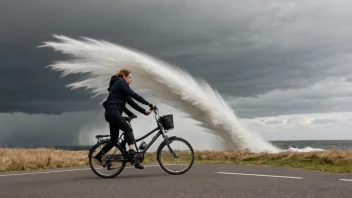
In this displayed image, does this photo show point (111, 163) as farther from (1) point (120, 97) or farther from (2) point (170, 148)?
(1) point (120, 97)

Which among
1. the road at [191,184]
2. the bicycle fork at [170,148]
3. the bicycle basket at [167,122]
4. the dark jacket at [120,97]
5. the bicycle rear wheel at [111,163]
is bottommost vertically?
the road at [191,184]

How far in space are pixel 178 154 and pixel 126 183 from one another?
168cm

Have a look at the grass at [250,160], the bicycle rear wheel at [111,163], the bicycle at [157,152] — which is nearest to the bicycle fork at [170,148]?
the bicycle at [157,152]

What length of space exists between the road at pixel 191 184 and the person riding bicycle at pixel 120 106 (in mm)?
797

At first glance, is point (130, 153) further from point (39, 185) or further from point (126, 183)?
point (39, 185)

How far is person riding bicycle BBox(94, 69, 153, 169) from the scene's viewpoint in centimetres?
836

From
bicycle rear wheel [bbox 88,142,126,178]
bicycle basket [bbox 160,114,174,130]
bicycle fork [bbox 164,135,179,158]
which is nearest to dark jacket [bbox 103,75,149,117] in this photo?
bicycle basket [bbox 160,114,174,130]

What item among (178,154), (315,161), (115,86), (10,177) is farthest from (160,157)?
(315,161)

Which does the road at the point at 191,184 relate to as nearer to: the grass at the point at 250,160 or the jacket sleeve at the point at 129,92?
the grass at the point at 250,160

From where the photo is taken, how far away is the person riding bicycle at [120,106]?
836 cm

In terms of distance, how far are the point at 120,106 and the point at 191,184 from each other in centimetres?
255

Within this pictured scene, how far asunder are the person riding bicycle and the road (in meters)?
0.80

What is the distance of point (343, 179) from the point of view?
7.49 meters

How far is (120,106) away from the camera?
8555 millimetres
